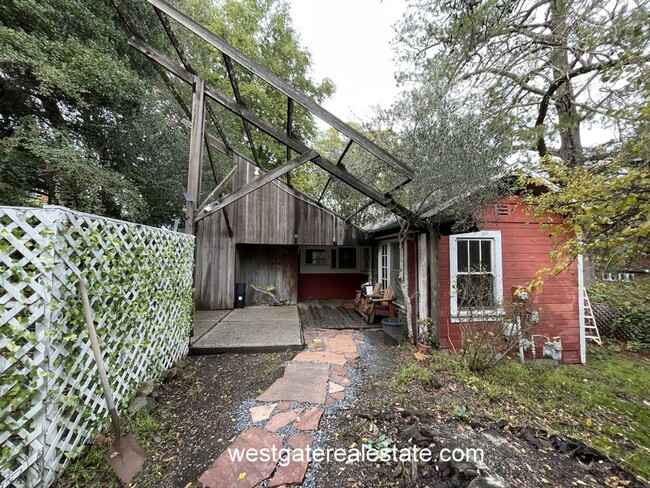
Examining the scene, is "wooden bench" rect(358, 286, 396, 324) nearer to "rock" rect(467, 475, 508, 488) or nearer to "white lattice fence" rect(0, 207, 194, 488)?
"rock" rect(467, 475, 508, 488)

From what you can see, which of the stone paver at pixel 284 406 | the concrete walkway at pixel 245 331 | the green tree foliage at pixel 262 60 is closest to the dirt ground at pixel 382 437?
the stone paver at pixel 284 406

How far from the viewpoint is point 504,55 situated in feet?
14.9

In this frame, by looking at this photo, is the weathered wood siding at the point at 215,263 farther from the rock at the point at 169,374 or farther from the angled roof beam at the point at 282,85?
the angled roof beam at the point at 282,85

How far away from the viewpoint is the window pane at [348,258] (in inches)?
364

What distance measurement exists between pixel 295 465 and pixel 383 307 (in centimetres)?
431

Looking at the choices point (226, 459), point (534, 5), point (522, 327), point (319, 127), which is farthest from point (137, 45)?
point (319, 127)

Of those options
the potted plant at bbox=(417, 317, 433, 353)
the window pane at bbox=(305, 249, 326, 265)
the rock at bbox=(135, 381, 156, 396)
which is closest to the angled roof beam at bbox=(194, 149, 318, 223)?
the rock at bbox=(135, 381, 156, 396)

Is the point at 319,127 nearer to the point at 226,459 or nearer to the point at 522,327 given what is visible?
the point at 522,327

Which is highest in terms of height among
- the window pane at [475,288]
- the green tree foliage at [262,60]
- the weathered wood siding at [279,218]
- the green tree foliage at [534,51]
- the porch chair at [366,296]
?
the green tree foliage at [262,60]

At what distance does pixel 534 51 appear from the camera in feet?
14.3

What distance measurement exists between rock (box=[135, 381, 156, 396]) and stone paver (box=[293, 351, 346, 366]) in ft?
5.82

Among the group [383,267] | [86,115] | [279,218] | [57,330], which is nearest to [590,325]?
[383,267]

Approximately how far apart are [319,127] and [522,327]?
39.1ft

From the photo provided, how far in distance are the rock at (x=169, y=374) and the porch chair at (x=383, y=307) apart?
402 centimetres
